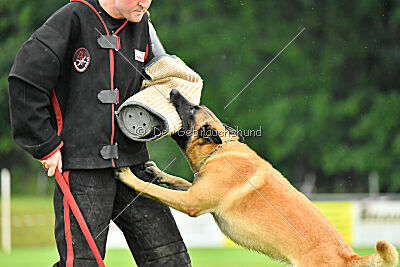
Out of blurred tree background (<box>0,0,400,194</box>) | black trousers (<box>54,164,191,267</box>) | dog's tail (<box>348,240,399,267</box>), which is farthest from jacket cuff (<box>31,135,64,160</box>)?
blurred tree background (<box>0,0,400,194</box>)

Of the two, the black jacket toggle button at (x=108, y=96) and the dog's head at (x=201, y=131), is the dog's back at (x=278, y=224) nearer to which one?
the dog's head at (x=201, y=131)

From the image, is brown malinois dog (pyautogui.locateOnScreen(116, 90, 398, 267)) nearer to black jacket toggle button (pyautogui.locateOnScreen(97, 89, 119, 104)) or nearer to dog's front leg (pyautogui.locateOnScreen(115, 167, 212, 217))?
dog's front leg (pyautogui.locateOnScreen(115, 167, 212, 217))

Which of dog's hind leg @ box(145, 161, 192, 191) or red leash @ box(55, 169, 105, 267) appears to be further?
dog's hind leg @ box(145, 161, 192, 191)

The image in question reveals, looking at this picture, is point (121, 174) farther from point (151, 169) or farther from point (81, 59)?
point (81, 59)

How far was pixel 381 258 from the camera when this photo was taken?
3.24m

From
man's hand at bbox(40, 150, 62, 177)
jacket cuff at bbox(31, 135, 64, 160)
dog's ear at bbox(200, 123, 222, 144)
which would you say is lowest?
dog's ear at bbox(200, 123, 222, 144)

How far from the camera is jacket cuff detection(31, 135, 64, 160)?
2711mm

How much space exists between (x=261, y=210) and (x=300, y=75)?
615 inches

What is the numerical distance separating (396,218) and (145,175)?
7413 mm

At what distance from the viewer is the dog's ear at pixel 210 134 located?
3.56 m

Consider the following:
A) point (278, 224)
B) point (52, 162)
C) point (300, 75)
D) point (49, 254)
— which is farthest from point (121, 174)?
point (300, 75)

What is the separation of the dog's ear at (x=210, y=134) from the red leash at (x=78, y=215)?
1.06 metres

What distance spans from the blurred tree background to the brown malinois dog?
1442 centimetres

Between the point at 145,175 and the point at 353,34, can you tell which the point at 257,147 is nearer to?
the point at 353,34
